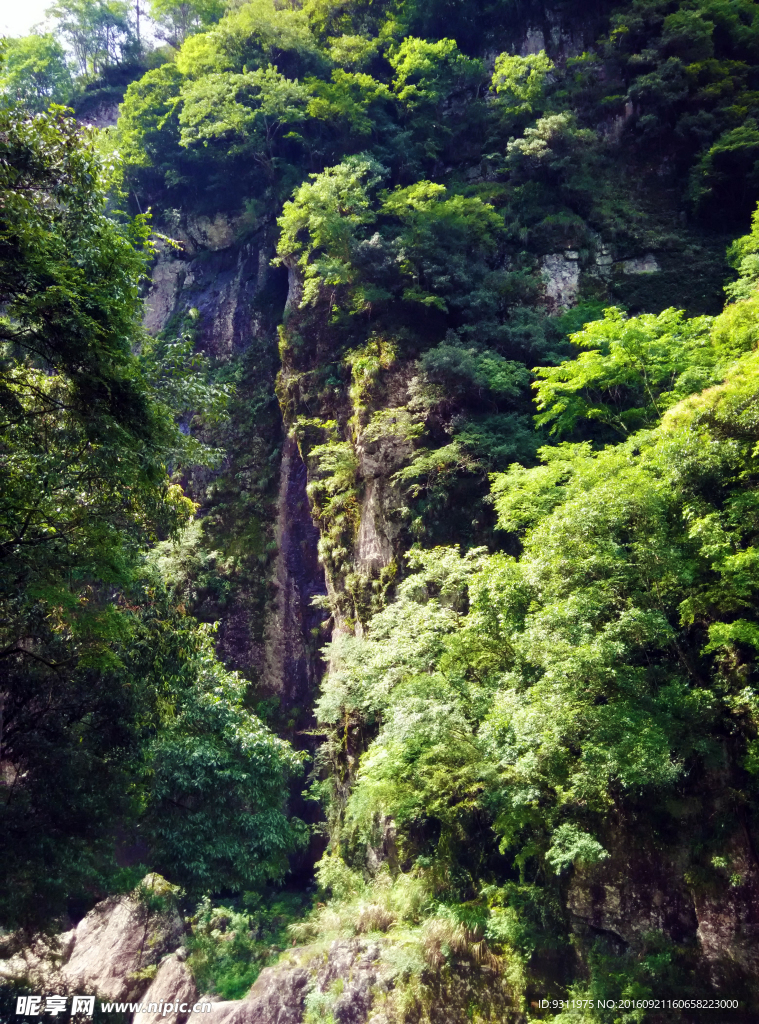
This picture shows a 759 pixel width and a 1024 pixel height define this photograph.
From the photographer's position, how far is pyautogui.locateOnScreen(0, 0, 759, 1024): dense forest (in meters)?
Answer: 7.18

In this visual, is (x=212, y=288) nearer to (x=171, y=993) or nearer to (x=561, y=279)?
(x=561, y=279)

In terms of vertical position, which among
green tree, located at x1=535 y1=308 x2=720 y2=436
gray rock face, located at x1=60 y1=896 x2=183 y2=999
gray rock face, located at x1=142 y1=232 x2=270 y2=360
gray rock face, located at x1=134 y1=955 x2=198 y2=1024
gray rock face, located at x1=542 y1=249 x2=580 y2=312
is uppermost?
gray rock face, located at x1=142 y1=232 x2=270 y2=360

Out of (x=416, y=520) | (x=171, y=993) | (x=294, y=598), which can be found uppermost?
(x=416, y=520)

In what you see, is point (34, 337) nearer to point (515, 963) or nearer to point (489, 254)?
point (515, 963)

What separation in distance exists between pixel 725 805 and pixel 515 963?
11.2 ft

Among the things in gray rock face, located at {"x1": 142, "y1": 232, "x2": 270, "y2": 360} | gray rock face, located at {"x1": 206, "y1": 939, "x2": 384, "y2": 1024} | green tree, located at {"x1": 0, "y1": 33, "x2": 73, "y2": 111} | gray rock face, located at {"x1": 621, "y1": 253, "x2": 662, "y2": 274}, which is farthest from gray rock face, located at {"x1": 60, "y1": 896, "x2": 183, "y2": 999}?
green tree, located at {"x1": 0, "y1": 33, "x2": 73, "y2": 111}

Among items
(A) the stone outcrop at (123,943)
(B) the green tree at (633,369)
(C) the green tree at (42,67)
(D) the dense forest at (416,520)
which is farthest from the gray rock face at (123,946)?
(C) the green tree at (42,67)

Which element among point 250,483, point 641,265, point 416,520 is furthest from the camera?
point 250,483

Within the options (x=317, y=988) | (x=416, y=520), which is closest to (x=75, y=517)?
(x=416, y=520)

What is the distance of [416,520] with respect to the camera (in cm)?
1379

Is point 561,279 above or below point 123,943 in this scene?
above

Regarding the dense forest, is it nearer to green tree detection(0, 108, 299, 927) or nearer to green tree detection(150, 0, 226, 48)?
green tree detection(0, 108, 299, 927)

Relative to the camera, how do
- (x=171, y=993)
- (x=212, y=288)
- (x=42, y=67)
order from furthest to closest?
1. (x=42, y=67)
2. (x=212, y=288)
3. (x=171, y=993)

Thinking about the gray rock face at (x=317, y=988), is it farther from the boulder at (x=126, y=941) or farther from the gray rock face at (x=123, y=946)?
the gray rock face at (x=123, y=946)
